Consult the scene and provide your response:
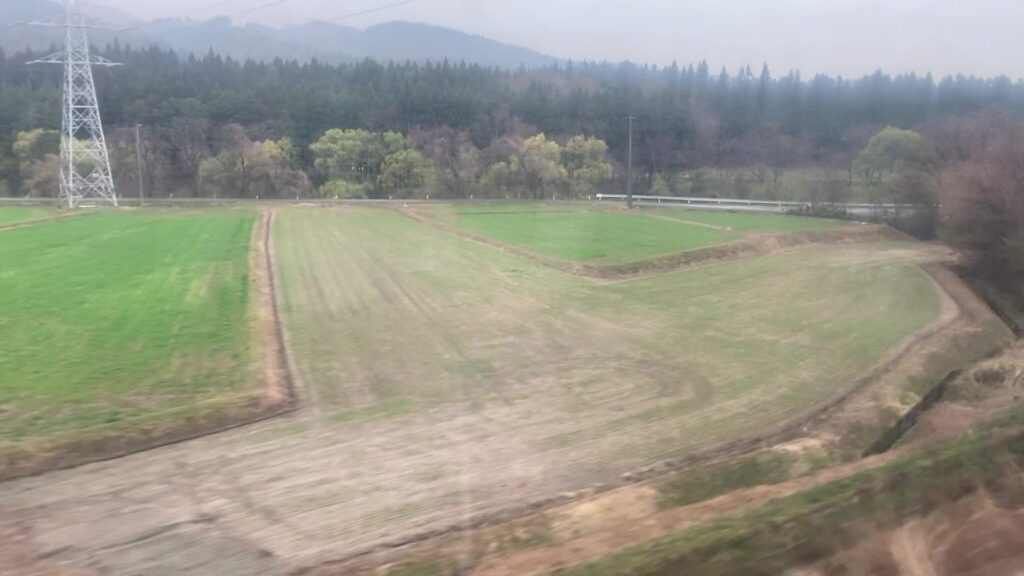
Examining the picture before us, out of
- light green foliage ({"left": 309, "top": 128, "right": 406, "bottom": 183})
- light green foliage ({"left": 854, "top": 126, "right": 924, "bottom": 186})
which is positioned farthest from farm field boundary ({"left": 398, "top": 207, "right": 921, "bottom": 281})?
light green foliage ({"left": 309, "top": 128, "right": 406, "bottom": 183})

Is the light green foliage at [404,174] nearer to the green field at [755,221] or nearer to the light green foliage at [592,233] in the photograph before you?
the light green foliage at [592,233]

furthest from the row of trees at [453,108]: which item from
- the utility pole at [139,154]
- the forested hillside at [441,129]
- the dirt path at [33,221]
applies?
the dirt path at [33,221]

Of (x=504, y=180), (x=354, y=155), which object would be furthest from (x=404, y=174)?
(x=504, y=180)

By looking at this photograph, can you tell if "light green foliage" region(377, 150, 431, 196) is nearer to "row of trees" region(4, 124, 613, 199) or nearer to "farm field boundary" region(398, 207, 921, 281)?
"row of trees" region(4, 124, 613, 199)

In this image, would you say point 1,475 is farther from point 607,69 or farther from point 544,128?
point 544,128

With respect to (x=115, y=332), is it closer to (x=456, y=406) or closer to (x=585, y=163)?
(x=456, y=406)
